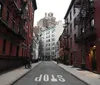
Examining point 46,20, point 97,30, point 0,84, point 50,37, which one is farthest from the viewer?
point 46,20

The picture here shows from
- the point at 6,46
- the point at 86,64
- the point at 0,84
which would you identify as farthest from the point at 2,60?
the point at 86,64

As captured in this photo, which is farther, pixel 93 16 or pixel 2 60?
pixel 93 16

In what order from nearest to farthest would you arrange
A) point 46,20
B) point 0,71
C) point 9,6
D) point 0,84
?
point 0,84 < point 0,71 < point 9,6 < point 46,20

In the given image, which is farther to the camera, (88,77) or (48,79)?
(88,77)

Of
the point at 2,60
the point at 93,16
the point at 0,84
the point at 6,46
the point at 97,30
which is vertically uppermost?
the point at 93,16

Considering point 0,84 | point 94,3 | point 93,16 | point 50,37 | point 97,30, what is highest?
point 50,37

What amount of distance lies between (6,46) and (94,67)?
1159cm

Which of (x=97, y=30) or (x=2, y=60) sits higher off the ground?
(x=97, y=30)

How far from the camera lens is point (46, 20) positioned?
7687 inches

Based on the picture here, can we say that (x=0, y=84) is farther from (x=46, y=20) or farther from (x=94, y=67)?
(x=46, y=20)

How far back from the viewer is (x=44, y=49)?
452ft

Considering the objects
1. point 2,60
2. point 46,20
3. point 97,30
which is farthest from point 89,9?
point 46,20

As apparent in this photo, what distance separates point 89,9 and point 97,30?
138 inches

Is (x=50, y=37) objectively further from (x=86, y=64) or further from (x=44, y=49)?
(x=86, y=64)
